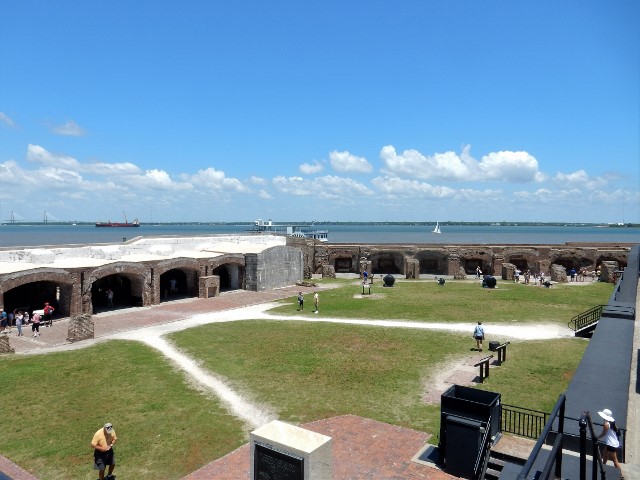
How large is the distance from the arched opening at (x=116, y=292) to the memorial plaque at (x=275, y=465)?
23.5 metres

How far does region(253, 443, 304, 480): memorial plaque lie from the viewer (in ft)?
20.4

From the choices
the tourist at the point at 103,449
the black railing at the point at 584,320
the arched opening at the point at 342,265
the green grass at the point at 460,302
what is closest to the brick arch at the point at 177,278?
the green grass at the point at 460,302

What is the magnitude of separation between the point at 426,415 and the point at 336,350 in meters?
6.44

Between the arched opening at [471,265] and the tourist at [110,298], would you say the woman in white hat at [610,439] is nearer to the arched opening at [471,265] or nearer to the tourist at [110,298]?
the tourist at [110,298]

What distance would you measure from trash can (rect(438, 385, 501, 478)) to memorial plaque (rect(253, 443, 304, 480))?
4214mm

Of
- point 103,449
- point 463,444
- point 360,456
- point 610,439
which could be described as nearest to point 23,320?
point 103,449

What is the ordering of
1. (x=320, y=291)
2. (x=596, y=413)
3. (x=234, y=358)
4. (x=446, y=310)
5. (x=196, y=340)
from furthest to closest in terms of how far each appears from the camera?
(x=320, y=291) < (x=446, y=310) < (x=196, y=340) < (x=234, y=358) < (x=596, y=413)

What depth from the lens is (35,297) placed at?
27219 millimetres

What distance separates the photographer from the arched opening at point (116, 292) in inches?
1115

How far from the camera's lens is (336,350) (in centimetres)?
1798

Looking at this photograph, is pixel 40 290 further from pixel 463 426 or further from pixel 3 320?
pixel 463 426

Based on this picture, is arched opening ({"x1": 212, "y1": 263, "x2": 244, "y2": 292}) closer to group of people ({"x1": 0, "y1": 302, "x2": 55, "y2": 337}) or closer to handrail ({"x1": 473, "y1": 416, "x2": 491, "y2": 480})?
group of people ({"x1": 0, "y1": 302, "x2": 55, "y2": 337})

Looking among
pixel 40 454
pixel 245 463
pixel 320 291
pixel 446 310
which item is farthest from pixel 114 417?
pixel 320 291

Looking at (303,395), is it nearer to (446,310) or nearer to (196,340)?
(196,340)
